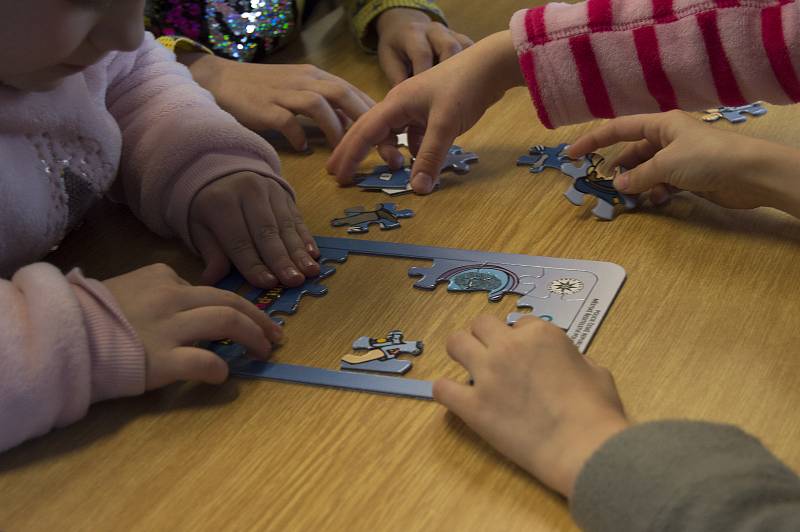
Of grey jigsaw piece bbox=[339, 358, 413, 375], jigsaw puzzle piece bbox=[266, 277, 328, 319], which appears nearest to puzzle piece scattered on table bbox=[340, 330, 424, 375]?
grey jigsaw piece bbox=[339, 358, 413, 375]

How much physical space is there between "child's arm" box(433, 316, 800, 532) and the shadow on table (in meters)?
0.21

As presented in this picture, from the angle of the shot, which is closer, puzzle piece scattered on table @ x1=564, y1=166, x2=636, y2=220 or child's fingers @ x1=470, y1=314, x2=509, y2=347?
child's fingers @ x1=470, y1=314, x2=509, y2=347

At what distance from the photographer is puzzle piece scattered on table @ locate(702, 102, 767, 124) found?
47.5 inches

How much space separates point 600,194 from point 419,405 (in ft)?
1.24

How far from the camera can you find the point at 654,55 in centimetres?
110

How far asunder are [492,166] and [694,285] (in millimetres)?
348

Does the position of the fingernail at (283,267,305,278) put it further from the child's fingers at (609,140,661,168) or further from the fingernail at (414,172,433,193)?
the child's fingers at (609,140,661,168)

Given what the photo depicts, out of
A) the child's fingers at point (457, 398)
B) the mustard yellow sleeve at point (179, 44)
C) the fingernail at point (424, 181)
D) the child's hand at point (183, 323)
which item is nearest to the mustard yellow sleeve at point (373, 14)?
Result: the mustard yellow sleeve at point (179, 44)

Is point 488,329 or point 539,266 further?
point 539,266

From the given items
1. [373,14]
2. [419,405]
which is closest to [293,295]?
[419,405]

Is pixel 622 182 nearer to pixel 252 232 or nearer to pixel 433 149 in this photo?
pixel 433 149

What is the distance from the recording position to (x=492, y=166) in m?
1.22

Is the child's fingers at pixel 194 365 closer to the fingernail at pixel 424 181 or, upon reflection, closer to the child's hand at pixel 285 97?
the fingernail at pixel 424 181

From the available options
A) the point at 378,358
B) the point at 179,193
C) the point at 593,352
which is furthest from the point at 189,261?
the point at 593,352
